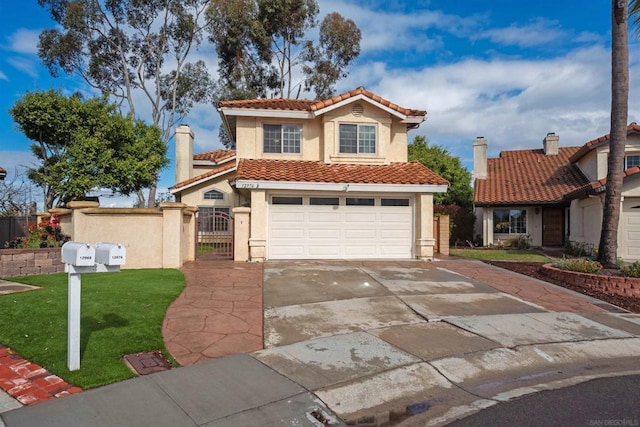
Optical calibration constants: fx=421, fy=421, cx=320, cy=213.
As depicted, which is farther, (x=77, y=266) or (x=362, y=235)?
(x=362, y=235)

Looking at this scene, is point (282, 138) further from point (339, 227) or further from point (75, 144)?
point (75, 144)

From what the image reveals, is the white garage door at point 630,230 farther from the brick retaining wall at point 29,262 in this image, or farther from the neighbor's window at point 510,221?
the brick retaining wall at point 29,262

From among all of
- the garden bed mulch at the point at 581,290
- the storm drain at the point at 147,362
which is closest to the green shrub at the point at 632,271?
the garden bed mulch at the point at 581,290

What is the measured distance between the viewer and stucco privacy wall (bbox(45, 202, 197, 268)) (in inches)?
456

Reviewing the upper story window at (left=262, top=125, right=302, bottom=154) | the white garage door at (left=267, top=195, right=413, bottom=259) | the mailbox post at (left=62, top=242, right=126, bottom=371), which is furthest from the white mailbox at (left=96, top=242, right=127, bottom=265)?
the upper story window at (left=262, top=125, right=302, bottom=154)

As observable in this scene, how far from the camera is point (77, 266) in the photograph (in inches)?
185

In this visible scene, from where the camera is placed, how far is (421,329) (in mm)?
6641

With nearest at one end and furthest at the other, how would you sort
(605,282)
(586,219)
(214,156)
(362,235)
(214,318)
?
(214,318)
(605,282)
(362,235)
(586,219)
(214,156)

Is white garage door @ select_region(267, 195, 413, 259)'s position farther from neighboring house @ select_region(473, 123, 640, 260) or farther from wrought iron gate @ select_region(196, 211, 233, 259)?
neighboring house @ select_region(473, 123, 640, 260)

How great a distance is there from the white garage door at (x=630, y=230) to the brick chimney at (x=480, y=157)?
977 cm

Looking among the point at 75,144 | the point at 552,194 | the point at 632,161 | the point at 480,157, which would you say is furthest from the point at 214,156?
the point at 632,161

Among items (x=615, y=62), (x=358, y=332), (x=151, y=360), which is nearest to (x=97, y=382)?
(x=151, y=360)

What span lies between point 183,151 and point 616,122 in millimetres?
18062

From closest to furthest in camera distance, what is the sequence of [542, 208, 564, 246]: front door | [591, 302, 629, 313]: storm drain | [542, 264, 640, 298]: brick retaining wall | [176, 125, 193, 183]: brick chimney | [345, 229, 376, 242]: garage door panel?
1. [591, 302, 629, 313]: storm drain
2. [542, 264, 640, 298]: brick retaining wall
3. [345, 229, 376, 242]: garage door panel
4. [176, 125, 193, 183]: brick chimney
5. [542, 208, 564, 246]: front door
